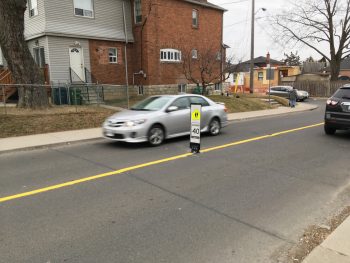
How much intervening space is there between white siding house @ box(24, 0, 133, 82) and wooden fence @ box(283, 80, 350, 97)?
26850mm

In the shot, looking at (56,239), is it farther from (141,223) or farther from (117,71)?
(117,71)

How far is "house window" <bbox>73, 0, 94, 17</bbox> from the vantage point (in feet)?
70.6

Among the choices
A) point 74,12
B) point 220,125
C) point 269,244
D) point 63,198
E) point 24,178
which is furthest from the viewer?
point 74,12

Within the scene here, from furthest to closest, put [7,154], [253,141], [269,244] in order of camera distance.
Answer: [253,141] → [7,154] → [269,244]

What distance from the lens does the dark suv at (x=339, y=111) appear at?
34.3 feet

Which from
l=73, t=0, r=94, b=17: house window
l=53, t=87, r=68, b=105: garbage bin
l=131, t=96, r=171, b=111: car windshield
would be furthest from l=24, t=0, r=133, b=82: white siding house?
l=131, t=96, r=171, b=111: car windshield

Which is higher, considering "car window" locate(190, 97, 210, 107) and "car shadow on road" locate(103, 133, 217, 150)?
"car window" locate(190, 97, 210, 107)

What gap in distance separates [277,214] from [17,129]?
10409 mm

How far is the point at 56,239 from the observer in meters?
4.01

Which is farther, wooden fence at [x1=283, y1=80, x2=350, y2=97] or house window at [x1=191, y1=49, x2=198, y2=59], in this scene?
wooden fence at [x1=283, y1=80, x2=350, y2=97]

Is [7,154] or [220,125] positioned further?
[220,125]

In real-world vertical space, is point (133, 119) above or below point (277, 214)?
above

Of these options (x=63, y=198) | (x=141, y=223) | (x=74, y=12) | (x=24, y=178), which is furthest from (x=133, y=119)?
(x=74, y=12)

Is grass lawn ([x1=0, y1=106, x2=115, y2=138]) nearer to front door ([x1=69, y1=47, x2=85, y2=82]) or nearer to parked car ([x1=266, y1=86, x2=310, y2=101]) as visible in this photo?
front door ([x1=69, y1=47, x2=85, y2=82])
